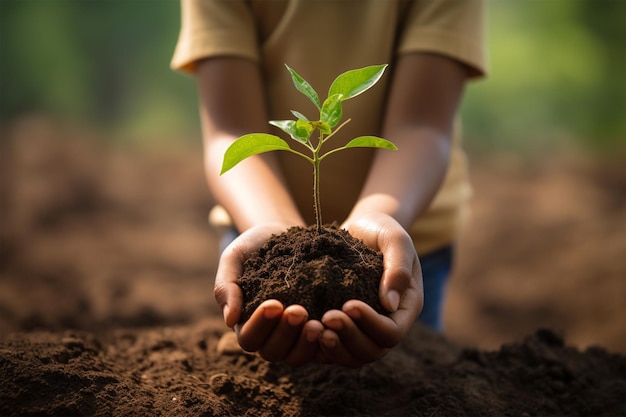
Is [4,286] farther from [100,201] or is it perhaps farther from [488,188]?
[488,188]

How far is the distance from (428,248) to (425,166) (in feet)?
Answer: 1.84

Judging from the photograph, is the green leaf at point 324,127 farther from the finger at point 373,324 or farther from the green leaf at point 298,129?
the finger at point 373,324

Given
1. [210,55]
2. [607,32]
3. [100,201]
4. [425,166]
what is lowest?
[100,201]

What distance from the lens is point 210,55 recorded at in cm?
200

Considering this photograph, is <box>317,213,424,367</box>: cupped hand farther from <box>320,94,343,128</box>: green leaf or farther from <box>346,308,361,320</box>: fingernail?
<box>320,94,343,128</box>: green leaf

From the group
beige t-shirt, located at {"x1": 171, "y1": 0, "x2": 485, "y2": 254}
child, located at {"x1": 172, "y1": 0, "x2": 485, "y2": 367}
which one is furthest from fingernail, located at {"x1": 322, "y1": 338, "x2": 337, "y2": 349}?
beige t-shirt, located at {"x1": 171, "y1": 0, "x2": 485, "y2": 254}

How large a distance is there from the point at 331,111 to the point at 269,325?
456 millimetres

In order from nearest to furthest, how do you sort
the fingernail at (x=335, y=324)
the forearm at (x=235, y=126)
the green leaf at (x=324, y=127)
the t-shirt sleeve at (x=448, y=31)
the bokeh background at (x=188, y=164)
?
the fingernail at (x=335, y=324)
the green leaf at (x=324, y=127)
the forearm at (x=235, y=126)
the t-shirt sleeve at (x=448, y=31)
the bokeh background at (x=188, y=164)

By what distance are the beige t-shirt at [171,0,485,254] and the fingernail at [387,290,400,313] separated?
0.90 m

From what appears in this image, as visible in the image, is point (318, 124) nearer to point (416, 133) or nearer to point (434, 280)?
point (416, 133)

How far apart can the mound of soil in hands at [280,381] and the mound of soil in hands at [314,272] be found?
0.29m

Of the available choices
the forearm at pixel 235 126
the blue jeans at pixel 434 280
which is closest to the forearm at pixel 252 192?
the forearm at pixel 235 126

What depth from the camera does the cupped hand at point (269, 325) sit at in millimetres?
1220

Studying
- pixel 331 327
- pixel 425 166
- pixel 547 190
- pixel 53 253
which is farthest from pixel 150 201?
pixel 331 327
